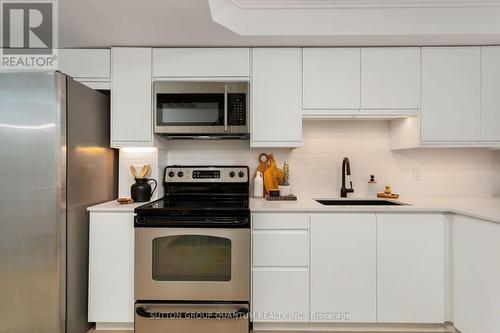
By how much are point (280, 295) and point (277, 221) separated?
51 cm

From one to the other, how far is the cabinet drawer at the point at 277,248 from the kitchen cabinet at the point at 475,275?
3.25ft

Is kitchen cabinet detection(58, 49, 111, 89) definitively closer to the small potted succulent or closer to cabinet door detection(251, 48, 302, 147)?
cabinet door detection(251, 48, 302, 147)

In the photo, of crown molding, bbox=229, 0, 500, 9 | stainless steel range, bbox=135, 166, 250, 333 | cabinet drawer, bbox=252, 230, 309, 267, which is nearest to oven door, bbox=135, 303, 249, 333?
stainless steel range, bbox=135, 166, 250, 333

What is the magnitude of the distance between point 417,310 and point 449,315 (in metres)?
0.21

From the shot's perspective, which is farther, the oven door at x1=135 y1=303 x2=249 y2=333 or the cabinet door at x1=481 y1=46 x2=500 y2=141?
the cabinet door at x1=481 y1=46 x2=500 y2=141

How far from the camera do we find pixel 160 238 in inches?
70.7

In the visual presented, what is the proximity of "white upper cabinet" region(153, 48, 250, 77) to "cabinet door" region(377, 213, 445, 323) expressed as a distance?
1567 millimetres

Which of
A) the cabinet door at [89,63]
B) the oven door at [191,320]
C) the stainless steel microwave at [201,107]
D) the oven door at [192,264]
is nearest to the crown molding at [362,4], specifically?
the stainless steel microwave at [201,107]

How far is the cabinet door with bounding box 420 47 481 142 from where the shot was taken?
213cm

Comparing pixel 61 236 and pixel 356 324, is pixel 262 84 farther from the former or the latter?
pixel 356 324

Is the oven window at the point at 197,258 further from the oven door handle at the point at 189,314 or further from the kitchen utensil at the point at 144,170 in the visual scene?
the kitchen utensil at the point at 144,170
